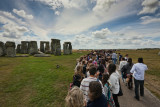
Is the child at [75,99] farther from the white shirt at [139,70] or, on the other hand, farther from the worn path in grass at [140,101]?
the white shirt at [139,70]

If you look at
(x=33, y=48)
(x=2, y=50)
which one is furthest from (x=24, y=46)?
(x=2, y=50)

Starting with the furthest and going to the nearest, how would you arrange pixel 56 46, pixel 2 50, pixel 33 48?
pixel 33 48, pixel 56 46, pixel 2 50

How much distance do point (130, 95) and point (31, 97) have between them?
18.1 ft

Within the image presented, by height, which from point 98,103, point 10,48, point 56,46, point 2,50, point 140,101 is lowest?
point 140,101

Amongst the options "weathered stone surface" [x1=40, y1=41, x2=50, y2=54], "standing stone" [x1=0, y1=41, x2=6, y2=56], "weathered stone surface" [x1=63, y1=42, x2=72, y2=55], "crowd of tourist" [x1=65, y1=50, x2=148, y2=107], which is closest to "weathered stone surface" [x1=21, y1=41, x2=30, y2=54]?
"weathered stone surface" [x1=40, y1=41, x2=50, y2=54]

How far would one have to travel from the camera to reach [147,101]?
13.6 feet

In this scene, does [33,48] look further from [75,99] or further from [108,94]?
[75,99]

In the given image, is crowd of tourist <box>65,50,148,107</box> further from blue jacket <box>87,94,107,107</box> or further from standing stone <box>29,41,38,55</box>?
standing stone <box>29,41,38,55</box>

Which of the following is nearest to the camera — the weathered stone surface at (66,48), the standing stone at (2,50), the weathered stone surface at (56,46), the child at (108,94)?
the child at (108,94)

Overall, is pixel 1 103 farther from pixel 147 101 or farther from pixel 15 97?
pixel 147 101

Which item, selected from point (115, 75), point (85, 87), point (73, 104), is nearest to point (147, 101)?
point (115, 75)

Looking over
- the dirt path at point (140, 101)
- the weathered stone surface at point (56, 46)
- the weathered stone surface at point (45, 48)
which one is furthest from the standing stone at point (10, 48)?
the dirt path at point (140, 101)

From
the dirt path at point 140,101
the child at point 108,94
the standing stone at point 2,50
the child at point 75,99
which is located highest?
the standing stone at point 2,50

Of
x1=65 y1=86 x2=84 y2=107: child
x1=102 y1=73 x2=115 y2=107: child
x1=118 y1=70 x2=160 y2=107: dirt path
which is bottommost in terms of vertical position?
x1=118 y1=70 x2=160 y2=107: dirt path
